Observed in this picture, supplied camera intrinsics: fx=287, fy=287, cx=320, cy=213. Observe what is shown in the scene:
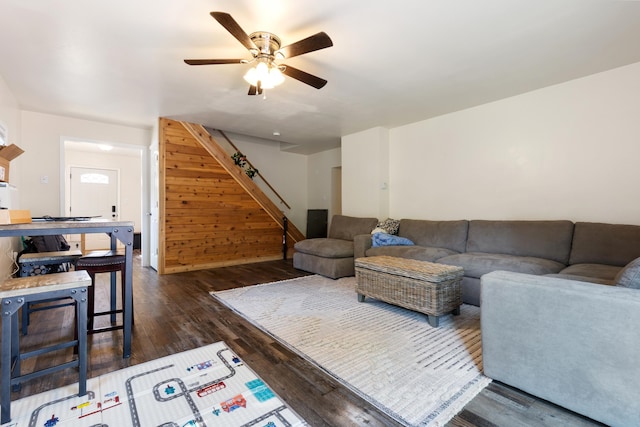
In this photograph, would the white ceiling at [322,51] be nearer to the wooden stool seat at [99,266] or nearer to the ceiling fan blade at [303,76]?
the ceiling fan blade at [303,76]

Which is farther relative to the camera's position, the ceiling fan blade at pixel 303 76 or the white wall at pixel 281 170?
the white wall at pixel 281 170

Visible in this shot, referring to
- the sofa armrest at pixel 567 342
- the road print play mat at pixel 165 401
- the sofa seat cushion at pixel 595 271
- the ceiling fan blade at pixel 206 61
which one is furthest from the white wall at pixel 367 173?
the road print play mat at pixel 165 401

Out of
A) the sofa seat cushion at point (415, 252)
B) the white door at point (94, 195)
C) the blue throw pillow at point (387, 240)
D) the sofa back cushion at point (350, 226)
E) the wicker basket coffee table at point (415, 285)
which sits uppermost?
the white door at point (94, 195)

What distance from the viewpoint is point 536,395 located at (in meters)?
1.56

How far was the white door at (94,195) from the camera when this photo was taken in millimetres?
6996

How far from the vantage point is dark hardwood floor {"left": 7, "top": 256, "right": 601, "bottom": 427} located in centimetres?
145

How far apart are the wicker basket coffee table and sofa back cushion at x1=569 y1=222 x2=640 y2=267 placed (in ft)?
4.38

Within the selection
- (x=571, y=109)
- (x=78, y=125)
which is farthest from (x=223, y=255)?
(x=571, y=109)

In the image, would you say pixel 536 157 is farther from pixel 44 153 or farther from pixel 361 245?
pixel 44 153

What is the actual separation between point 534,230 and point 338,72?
2.83 m

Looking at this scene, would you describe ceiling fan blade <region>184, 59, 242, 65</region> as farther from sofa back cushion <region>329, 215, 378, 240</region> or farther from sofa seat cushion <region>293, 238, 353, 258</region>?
sofa back cushion <region>329, 215, 378, 240</region>

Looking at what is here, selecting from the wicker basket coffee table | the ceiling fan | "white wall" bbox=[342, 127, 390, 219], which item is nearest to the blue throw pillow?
"white wall" bbox=[342, 127, 390, 219]

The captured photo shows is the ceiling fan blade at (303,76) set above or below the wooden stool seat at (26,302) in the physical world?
above

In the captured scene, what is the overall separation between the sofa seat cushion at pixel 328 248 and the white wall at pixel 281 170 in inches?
105
